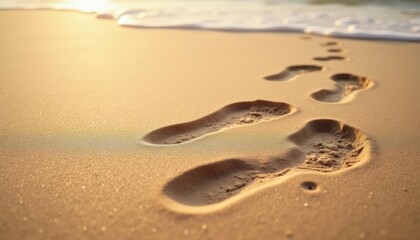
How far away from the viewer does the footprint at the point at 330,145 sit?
3.74 feet

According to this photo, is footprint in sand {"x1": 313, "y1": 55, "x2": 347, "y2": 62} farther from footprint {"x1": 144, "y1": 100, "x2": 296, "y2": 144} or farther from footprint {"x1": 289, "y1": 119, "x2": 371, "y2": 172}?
footprint {"x1": 289, "y1": 119, "x2": 371, "y2": 172}

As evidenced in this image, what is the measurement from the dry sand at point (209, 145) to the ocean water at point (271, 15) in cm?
86

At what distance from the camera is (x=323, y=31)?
10.1 ft

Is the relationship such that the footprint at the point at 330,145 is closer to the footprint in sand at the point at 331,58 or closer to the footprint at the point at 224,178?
the footprint at the point at 224,178

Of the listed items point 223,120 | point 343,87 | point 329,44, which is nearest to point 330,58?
point 329,44

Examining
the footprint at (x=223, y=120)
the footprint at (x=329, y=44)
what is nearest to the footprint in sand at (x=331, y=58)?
the footprint at (x=329, y=44)

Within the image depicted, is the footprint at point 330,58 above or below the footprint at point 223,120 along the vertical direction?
above

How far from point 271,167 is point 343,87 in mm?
947

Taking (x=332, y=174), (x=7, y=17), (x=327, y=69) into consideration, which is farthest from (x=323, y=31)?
(x=7, y=17)

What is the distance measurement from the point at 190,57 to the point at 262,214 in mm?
1619

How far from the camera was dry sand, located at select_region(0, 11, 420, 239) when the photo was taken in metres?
0.87

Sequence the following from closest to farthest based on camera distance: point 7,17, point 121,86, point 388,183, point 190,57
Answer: point 388,183 → point 121,86 → point 190,57 → point 7,17

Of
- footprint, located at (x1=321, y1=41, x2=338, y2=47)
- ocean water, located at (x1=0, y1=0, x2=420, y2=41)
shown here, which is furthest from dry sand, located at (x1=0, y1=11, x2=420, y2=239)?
ocean water, located at (x1=0, y1=0, x2=420, y2=41)

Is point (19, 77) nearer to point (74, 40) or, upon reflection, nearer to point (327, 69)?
point (74, 40)
